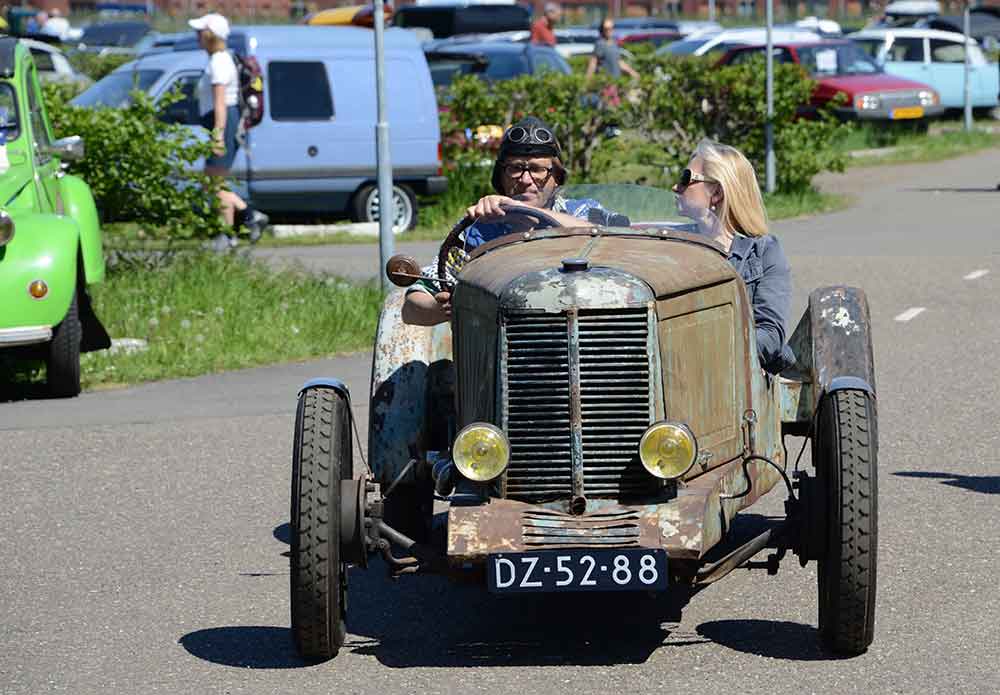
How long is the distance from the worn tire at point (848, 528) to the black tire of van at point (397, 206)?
13.9m

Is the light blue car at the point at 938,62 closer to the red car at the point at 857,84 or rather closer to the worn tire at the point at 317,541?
the red car at the point at 857,84

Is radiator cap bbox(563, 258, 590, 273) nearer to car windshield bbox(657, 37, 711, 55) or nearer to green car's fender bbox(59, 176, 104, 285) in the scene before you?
green car's fender bbox(59, 176, 104, 285)

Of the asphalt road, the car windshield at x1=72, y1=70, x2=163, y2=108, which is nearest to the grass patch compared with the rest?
the asphalt road

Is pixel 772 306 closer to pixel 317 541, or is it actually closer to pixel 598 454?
pixel 598 454

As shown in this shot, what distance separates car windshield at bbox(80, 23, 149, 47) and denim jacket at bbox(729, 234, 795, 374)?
44.7 meters

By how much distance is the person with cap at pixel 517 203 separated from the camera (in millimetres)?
6742

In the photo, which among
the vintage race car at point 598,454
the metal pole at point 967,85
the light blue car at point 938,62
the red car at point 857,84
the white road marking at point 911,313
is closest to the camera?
the vintage race car at point 598,454

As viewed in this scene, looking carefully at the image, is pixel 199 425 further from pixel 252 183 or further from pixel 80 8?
pixel 80 8

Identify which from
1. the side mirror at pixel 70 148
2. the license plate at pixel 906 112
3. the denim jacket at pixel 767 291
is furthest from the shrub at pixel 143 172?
the license plate at pixel 906 112

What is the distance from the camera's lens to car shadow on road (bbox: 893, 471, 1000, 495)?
8.34 metres

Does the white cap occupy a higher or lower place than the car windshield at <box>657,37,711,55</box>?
higher

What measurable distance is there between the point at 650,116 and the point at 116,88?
564 centimetres

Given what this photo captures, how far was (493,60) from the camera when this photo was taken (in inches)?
1055

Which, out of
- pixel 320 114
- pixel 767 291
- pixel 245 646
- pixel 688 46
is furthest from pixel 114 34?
pixel 245 646
